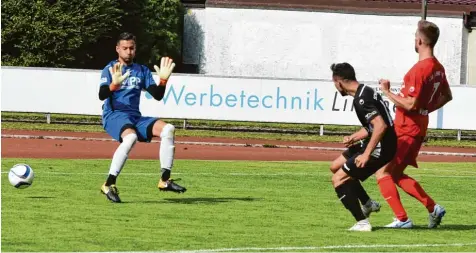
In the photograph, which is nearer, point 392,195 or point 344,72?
point 344,72

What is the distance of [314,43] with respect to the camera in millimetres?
58500

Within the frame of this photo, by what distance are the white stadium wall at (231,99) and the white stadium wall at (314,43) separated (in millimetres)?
22851

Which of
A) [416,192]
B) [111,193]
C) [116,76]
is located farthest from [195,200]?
[416,192]

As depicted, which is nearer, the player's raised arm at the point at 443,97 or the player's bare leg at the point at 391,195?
the player's bare leg at the point at 391,195

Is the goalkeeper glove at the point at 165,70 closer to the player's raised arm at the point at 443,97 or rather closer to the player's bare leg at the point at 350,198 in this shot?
the player's bare leg at the point at 350,198

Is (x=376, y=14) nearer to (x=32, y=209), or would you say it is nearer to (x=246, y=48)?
(x=246, y=48)

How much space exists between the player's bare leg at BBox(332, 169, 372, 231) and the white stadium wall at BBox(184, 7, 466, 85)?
1752 inches

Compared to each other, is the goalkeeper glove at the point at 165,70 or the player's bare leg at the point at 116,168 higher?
the goalkeeper glove at the point at 165,70

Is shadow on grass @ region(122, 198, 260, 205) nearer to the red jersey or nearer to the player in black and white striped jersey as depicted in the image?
the player in black and white striped jersey

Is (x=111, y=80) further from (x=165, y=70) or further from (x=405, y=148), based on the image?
(x=405, y=148)

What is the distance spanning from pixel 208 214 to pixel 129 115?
194 centimetres

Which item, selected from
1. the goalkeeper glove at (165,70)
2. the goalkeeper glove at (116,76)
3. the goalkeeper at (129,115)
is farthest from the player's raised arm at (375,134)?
the goalkeeper glove at (165,70)

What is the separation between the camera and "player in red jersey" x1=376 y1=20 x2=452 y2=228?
13.4 m

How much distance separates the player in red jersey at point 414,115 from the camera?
43.9 ft
